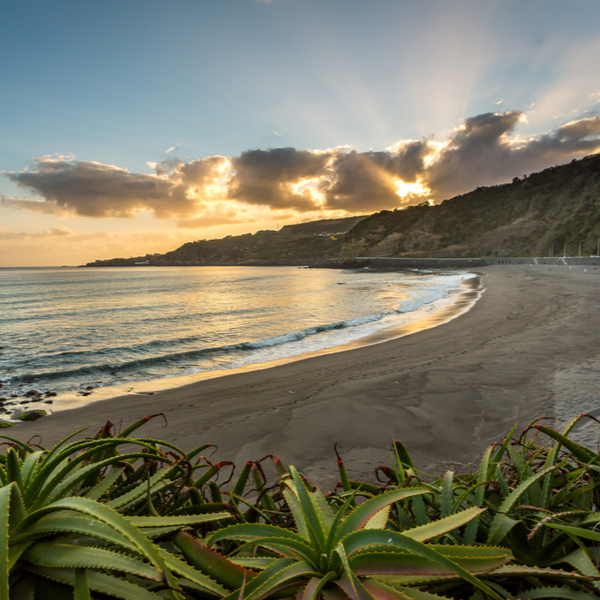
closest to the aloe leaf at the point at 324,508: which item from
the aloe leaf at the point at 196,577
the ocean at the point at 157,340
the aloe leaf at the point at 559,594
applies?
the aloe leaf at the point at 196,577

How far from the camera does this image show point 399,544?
2.63 ft

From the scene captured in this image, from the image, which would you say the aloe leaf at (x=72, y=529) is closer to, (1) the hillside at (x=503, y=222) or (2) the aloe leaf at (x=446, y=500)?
(2) the aloe leaf at (x=446, y=500)

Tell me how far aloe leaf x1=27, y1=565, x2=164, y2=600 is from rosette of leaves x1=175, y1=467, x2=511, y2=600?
0.60ft

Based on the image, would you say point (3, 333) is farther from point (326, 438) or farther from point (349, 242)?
point (349, 242)

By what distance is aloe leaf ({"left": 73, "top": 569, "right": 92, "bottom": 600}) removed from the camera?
69 centimetres

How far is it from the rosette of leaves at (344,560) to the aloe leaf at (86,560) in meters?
0.20

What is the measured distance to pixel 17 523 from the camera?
0.83 m

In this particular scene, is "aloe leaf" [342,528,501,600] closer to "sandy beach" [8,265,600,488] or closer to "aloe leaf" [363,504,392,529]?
"aloe leaf" [363,504,392,529]

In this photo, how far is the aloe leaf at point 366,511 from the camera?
0.99 metres

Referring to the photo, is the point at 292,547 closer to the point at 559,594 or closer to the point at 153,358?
the point at 559,594

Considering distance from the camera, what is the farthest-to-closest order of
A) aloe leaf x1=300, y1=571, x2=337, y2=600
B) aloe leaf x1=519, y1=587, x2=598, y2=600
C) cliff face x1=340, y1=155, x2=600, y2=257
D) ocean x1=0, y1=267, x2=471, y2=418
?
cliff face x1=340, y1=155, x2=600, y2=257, ocean x1=0, y1=267, x2=471, y2=418, aloe leaf x1=519, y1=587, x2=598, y2=600, aloe leaf x1=300, y1=571, x2=337, y2=600

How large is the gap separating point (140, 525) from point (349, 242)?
14847cm

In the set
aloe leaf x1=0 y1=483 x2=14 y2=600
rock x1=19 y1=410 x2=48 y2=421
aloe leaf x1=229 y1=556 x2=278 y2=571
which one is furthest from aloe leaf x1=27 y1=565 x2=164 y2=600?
rock x1=19 y1=410 x2=48 y2=421

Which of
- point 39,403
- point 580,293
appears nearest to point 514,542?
point 39,403
